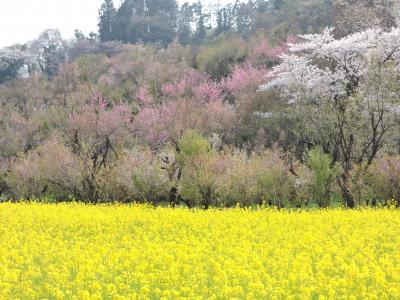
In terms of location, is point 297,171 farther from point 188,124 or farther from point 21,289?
point 21,289

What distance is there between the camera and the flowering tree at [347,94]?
28.1 meters

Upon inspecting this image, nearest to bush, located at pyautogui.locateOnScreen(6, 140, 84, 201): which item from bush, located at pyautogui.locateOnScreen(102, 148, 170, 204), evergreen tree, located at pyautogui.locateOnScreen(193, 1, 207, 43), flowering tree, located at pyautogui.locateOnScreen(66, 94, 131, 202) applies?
flowering tree, located at pyautogui.locateOnScreen(66, 94, 131, 202)

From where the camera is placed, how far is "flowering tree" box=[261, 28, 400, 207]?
28141 mm

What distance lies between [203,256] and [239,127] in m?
29.0

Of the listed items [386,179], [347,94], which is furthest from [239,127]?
[386,179]

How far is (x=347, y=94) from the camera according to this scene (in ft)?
113

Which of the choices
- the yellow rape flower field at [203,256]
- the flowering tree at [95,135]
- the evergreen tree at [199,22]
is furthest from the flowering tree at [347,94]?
the evergreen tree at [199,22]

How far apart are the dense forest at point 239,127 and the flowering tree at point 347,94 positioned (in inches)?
3.8

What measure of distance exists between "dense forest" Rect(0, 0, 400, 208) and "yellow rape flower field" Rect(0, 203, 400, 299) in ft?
23.8

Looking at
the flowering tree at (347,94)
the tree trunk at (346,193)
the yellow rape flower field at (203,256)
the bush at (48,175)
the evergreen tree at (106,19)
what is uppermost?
the evergreen tree at (106,19)

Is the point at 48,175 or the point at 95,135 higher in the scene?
the point at 95,135

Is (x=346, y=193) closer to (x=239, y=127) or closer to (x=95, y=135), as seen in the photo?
(x=239, y=127)

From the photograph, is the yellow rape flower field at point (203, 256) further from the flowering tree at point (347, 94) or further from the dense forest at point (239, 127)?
the flowering tree at point (347, 94)

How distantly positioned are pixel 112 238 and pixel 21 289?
20.2 feet
